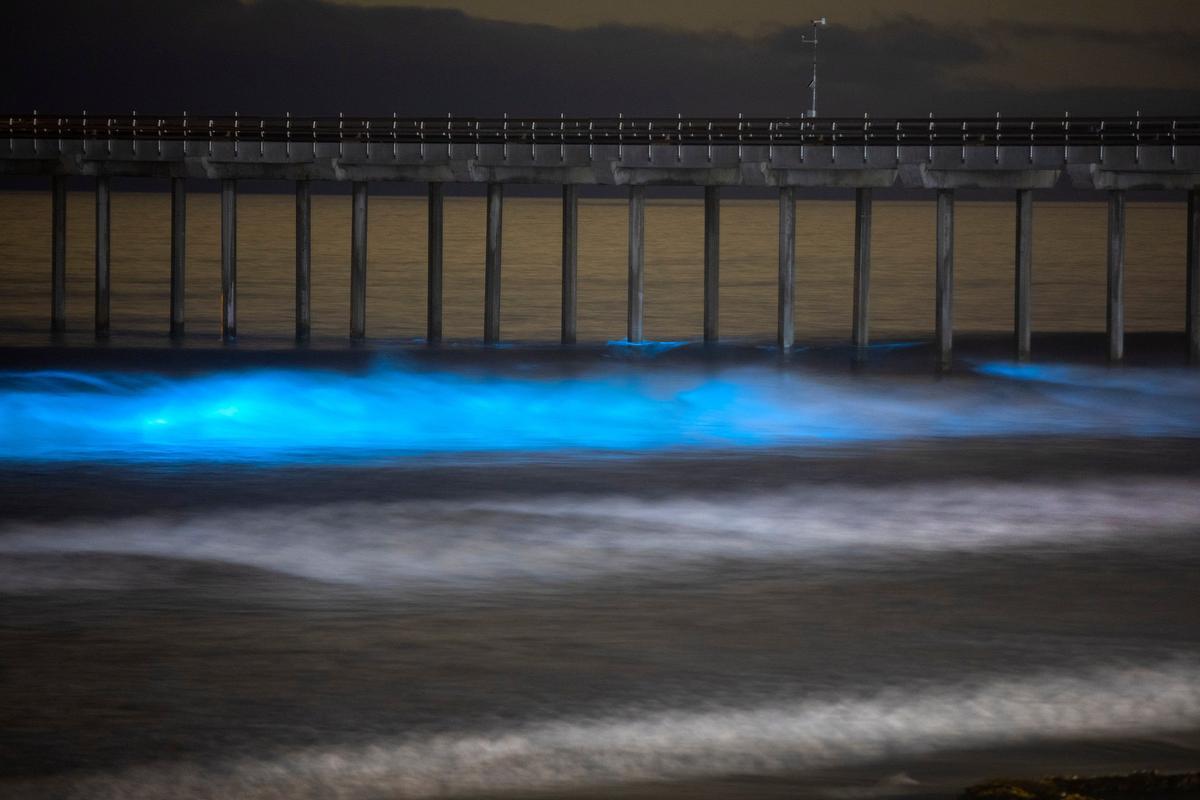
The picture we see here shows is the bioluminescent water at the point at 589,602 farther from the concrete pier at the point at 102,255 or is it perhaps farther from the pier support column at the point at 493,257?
the concrete pier at the point at 102,255

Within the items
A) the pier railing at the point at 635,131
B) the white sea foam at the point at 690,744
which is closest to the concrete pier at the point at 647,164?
the pier railing at the point at 635,131

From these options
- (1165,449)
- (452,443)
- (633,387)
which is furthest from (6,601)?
(633,387)

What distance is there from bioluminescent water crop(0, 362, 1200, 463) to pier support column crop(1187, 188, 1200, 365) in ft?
2.09

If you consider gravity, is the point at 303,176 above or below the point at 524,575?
above

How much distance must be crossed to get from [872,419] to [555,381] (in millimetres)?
7153

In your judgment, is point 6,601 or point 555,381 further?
point 555,381

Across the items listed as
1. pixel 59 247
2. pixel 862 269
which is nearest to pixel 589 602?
pixel 862 269

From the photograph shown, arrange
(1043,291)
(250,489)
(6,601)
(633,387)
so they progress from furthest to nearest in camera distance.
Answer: (1043,291) < (633,387) < (250,489) < (6,601)

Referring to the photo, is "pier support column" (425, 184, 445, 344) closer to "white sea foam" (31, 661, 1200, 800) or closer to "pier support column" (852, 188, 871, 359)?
"pier support column" (852, 188, 871, 359)

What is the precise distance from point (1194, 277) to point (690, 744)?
24993 millimetres

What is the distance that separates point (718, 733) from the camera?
11.8 m

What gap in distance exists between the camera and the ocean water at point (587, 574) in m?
11.5

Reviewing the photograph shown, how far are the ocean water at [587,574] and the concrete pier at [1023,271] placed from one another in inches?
37.8

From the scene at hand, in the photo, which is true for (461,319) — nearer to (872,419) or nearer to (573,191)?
(573,191)
